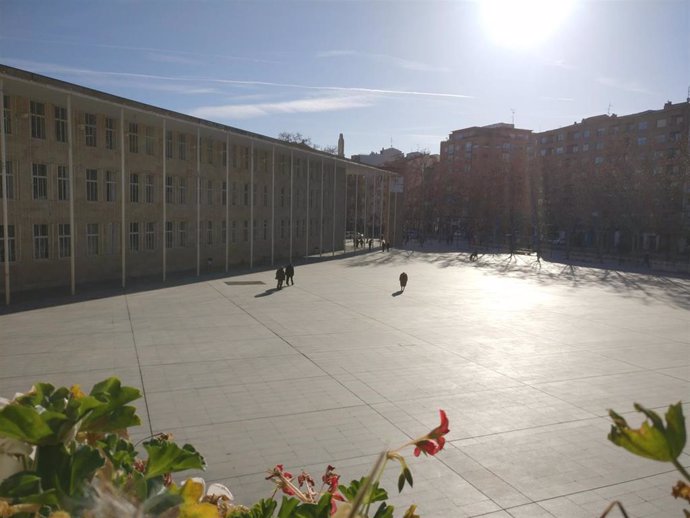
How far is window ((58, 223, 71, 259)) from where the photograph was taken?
81.9 ft

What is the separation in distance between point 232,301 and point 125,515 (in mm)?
21406

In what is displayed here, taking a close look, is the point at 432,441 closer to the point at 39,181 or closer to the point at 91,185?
the point at 39,181

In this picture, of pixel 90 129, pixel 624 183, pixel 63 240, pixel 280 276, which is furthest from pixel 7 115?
pixel 624 183

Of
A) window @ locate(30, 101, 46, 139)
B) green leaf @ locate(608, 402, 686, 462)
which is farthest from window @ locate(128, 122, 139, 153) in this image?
green leaf @ locate(608, 402, 686, 462)

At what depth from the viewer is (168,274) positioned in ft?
101

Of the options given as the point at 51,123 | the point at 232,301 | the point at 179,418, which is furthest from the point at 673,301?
the point at 51,123

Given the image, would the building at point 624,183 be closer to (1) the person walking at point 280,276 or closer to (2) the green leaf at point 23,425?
(1) the person walking at point 280,276

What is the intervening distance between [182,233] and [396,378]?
24.1 metres

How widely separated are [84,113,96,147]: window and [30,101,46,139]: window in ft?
7.80

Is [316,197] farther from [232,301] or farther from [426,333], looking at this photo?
[426,333]

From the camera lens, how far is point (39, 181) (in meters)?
24.0

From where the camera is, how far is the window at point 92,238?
2662 centimetres

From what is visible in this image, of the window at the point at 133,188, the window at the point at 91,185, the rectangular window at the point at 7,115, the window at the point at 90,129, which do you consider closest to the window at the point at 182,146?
the window at the point at 133,188

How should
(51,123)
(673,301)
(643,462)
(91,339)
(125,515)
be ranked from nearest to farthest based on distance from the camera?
(125,515)
(643,462)
(91,339)
(51,123)
(673,301)
